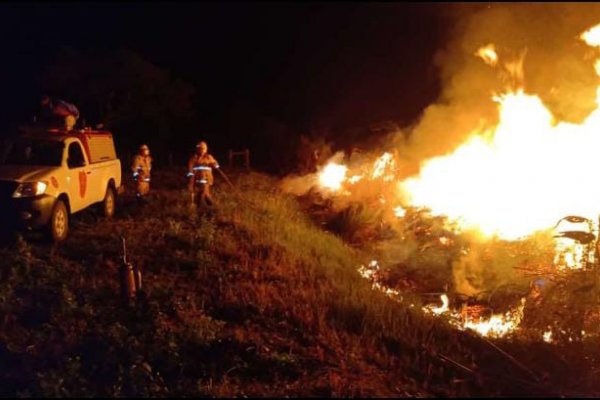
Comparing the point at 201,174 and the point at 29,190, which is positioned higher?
the point at 201,174

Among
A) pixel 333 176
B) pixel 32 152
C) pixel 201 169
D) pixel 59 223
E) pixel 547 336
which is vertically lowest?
pixel 547 336

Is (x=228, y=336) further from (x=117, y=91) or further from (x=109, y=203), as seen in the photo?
(x=117, y=91)

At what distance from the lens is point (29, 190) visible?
30.0ft

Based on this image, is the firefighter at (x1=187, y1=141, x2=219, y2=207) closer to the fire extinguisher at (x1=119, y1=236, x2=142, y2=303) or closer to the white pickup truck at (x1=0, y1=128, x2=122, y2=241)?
the white pickup truck at (x1=0, y1=128, x2=122, y2=241)

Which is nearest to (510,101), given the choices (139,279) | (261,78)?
(139,279)

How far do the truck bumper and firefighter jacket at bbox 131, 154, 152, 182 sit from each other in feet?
12.6

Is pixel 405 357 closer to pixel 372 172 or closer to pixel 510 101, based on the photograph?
pixel 510 101

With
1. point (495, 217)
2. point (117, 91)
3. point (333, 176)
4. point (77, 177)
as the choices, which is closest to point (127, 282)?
point (77, 177)

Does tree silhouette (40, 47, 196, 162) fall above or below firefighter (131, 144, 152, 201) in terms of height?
above

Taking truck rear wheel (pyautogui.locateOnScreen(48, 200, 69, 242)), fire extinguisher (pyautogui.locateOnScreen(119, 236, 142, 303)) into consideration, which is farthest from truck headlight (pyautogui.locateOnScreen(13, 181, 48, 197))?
fire extinguisher (pyautogui.locateOnScreen(119, 236, 142, 303))

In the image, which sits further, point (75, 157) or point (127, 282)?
point (75, 157)

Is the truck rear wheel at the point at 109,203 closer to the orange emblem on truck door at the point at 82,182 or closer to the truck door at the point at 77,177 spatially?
the truck door at the point at 77,177

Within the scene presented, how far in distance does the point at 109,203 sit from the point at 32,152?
2157mm

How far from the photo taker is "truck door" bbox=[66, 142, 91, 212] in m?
10.1
